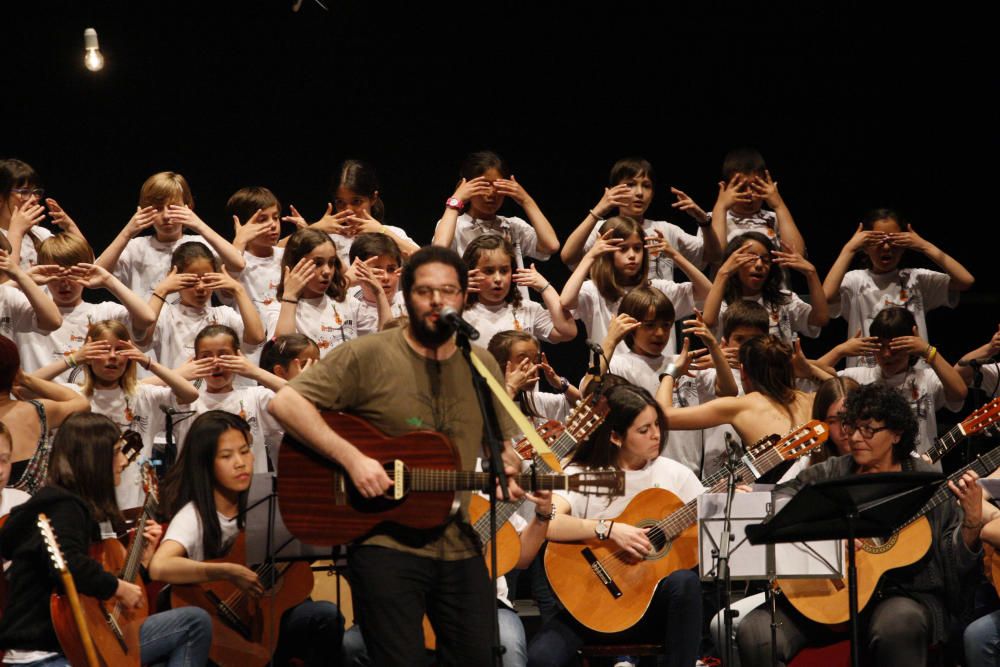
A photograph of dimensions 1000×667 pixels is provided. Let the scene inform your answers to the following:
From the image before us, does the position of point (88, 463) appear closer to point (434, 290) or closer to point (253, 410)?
point (253, 410)

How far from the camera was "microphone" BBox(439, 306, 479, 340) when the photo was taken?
3850 mm

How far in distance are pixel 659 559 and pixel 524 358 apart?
1374 mm

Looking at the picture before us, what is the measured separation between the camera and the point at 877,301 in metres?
8.16

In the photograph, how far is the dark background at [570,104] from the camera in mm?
9039

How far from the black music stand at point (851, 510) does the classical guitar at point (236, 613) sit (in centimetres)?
205

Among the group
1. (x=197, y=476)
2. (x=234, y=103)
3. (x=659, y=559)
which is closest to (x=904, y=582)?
(x=659, y=559)

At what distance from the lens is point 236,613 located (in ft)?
17.1

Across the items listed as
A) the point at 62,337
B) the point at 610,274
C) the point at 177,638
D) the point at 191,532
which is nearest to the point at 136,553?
the point at 191,532

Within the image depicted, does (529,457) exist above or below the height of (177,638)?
above

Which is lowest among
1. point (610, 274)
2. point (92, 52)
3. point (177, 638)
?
point (177, 638)

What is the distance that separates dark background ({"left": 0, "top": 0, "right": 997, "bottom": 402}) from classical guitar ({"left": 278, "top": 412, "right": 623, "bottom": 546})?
5134 millimetres

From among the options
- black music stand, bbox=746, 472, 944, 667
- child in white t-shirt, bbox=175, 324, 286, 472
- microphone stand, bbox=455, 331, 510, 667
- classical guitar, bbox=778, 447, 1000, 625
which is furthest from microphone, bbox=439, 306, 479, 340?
child in white t-shirt, bbox=175, 324, 286, 472

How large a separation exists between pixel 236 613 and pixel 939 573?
296cm

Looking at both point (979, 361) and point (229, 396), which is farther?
point (979, 361)
